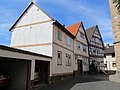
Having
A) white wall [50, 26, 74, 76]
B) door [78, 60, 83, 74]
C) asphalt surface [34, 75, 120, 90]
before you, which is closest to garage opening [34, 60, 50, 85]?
white wall [50, 26, 74, 76]

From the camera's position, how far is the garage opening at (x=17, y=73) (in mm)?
9781

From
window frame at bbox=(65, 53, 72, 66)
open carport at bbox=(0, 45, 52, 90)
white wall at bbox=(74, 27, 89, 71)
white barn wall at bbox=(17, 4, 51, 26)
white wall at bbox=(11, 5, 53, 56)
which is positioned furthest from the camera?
white wall at bbox=(74, 27, 89, 71)

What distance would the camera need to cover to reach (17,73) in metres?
10.6

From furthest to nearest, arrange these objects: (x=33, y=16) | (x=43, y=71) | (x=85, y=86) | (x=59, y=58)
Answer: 1. (x=33, y=16)
2. (x=59, y=58)
3. (x=43, y=71)
4. (x=85, y=86)

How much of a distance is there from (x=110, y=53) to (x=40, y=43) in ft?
83.3

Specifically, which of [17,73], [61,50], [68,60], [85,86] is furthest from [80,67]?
[17,73]

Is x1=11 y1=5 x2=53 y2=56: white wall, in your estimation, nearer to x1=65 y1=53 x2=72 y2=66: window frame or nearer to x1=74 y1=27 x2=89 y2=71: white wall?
x1=65 y1=53 x2=72 y2=66: window frame

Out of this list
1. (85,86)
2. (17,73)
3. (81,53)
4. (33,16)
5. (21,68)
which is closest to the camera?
(21,68)

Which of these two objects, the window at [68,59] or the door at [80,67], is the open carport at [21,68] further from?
the door at [80,67]

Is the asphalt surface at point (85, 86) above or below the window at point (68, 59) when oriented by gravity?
below

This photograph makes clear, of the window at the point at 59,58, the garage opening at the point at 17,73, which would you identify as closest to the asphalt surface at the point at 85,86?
the garage opening at the point at 17,73

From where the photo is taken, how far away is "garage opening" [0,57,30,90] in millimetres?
9781

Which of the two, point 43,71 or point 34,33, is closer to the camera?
point 43,71

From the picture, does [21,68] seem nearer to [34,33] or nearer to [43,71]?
[43,71]
